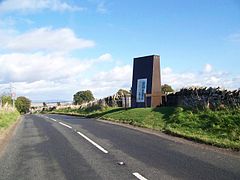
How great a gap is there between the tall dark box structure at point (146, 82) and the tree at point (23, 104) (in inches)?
3934

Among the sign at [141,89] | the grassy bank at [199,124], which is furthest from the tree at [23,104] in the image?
the grassy bank at [199,124]

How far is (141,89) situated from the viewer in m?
33.1

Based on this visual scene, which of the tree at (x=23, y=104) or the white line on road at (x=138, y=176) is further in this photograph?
the tree at (x=23, y=104)

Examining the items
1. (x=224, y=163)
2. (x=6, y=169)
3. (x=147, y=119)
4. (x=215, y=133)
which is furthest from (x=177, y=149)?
(x=147, y=119)

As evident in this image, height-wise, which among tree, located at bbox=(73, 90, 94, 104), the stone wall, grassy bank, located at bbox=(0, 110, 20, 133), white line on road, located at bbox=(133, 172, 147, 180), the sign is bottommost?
white line on road, located at bbox=(133, 172, 147, 180)

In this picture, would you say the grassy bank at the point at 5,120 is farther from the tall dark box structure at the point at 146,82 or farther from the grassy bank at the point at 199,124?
the tall dark box structure at the point at 146,82

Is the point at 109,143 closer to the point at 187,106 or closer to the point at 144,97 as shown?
the point at 187,106

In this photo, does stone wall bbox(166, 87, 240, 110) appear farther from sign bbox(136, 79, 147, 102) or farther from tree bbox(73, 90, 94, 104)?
tree bbox(73, 90, 94, 104)

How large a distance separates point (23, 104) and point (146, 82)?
10556cm

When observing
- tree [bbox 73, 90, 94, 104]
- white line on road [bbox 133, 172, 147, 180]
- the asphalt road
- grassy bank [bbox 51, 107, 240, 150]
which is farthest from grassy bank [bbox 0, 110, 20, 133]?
tree [bbox 73, 90, 94, 104]

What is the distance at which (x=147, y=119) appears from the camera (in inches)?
953

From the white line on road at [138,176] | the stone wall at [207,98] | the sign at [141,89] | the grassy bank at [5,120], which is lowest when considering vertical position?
the white line on road at [138,176]

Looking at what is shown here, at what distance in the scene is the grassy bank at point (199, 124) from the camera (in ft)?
47.0

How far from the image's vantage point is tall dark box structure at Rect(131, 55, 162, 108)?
103ft
